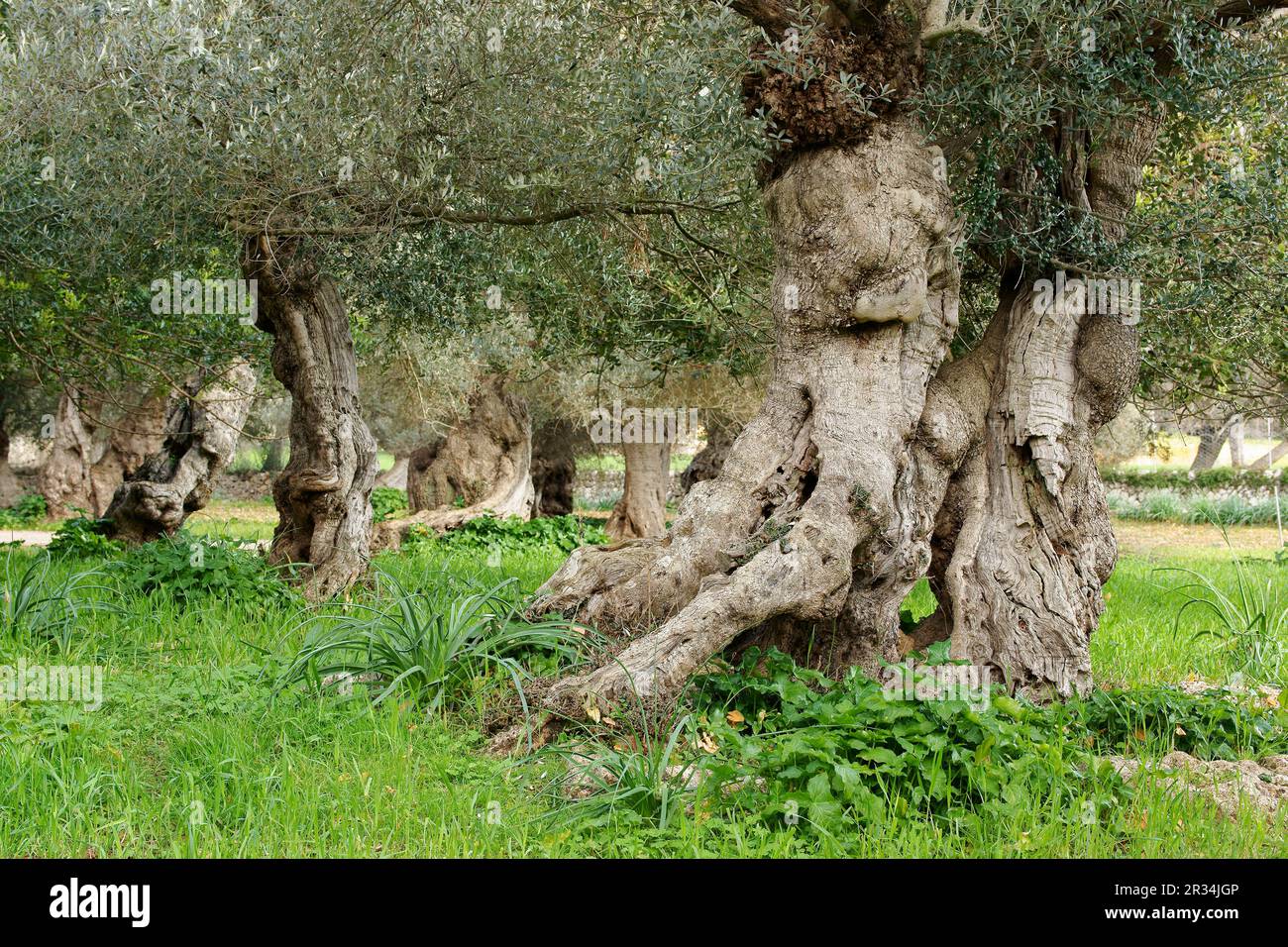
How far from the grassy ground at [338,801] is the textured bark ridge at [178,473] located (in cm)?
680

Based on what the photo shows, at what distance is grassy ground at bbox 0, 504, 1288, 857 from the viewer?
12.0ft

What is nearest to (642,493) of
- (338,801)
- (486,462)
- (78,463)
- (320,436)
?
(486,462)

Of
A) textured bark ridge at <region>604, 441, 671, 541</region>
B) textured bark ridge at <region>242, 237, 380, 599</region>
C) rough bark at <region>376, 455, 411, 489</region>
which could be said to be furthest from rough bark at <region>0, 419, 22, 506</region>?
textured bark ridge at <region>242, 237, 380, 599</region>

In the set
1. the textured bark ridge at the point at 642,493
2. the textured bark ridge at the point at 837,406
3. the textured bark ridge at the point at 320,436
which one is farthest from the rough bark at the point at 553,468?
the textured bark ridge at the point at 837,406

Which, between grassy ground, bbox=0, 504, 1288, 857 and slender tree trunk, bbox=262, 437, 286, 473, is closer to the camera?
grassy ground, bbox=0, 504, 1288, 857

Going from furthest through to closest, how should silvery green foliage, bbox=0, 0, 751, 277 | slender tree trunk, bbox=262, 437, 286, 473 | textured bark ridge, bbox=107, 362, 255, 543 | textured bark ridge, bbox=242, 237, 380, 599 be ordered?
1. slender tree trunk, bbox=262, 437, 286, 473
2. textured bark ridge, bbox=107, 362, 255, 543
3. textured bark ridge, bbox=242, 237, 380, 599
4. silvery green foliage, bbox=0, 0, 751, 277

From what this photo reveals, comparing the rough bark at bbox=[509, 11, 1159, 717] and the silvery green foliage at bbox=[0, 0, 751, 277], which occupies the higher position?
the silvery green foliage at bbox=[0, 0, 751, 277]

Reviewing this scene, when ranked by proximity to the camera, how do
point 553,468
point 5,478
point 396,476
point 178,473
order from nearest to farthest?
point 178,473
point 553,468
point 5,478
point 396,476

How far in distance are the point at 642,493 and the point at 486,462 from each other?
302cm

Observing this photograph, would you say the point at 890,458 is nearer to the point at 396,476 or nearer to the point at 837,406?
the point at 837,406

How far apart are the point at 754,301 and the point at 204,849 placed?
6066 mm

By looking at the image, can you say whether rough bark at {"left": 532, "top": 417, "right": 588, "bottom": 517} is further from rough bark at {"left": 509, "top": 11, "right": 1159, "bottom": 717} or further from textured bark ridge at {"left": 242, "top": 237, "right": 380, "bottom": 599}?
rough bark at {"left": 509, "top": 11, "right": 1159, "bottom": 717}

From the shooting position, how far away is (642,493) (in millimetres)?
18516

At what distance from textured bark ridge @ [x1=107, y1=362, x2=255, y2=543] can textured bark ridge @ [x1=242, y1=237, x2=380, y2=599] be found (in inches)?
116
